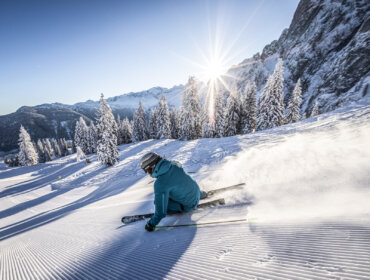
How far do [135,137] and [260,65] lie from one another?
8866cm

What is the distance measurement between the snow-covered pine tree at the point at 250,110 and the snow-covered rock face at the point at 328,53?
23575mm

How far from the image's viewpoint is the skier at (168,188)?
2891 millimetres

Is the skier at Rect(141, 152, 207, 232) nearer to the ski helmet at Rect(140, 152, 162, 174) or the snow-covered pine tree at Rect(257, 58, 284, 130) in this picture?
the ski helmet at Rect(140, 152, 162, 174)

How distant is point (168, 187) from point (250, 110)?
32107mm

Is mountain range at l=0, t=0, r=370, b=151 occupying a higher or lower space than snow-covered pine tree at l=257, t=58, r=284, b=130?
higher

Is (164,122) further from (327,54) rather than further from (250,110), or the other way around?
(327,54)

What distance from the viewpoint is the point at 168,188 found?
2908 mm

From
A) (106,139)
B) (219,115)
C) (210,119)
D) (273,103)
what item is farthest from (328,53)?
(106,139)

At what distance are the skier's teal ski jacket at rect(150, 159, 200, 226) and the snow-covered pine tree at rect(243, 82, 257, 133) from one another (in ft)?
101

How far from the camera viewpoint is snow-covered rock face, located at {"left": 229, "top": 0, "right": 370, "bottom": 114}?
129ft

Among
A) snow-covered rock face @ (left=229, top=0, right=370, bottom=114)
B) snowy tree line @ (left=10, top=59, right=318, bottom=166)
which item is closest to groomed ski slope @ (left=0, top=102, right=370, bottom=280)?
snowy tree line @ (left=10, top=59, right=318, bottom=166)

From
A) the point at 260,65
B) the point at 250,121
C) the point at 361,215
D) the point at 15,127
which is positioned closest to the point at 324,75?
the point at 250,121

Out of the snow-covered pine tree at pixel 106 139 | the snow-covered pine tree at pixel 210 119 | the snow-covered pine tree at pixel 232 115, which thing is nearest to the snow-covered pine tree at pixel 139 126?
the snow-covered pine tree at pixel 210 119

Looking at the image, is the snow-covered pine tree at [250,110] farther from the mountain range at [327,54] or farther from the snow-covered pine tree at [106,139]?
the snow-covered pine tree at [106,139]
